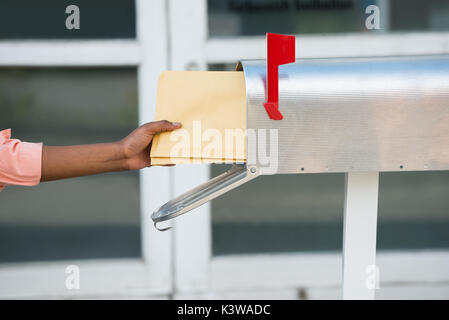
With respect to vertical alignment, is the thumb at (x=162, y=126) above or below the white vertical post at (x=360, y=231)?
above

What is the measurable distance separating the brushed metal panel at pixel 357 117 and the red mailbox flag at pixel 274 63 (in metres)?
0.02

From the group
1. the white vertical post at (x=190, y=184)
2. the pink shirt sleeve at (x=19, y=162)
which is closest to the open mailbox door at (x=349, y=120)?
the pink shirt sleeve at (x=19, y=162)

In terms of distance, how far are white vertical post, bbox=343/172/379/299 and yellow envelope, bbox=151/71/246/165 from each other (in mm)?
346

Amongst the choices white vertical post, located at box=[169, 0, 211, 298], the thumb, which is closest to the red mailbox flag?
the thumb

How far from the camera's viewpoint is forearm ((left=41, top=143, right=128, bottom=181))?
116 centimetres

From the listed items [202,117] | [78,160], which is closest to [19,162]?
[78,160]

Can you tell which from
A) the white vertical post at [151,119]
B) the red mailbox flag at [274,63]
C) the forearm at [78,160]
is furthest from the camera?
the white vertical post at [151,119]

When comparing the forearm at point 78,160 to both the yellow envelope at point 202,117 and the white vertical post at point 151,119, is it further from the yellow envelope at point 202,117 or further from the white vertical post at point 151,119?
the white vertical post at point 151,119

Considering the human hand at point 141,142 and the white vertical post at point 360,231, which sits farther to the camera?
the white vertical post at point 360,231

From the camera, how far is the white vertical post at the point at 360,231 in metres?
1.23

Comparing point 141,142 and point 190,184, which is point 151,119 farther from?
point 141,142

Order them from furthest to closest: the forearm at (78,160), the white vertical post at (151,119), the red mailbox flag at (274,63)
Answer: the white vertical post at (151,119)
the forearm at (78,160)
the red mailbox flag at (274,63)
